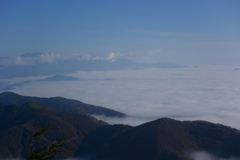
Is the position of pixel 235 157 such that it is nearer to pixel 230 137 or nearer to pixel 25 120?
pixel 230 137

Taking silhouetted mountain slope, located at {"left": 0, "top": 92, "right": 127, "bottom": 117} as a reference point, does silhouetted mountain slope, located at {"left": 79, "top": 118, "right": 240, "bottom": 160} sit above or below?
below

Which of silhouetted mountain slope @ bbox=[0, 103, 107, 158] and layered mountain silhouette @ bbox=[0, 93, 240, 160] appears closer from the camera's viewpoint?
layered mountain silhouette @ bbox=[0, 93, 240, 160]

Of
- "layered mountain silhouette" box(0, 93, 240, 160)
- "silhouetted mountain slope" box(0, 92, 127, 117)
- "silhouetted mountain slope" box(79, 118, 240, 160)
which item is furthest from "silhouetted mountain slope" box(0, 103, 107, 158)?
"silhouetted mountain slope" box(0, 92, 127, 117)

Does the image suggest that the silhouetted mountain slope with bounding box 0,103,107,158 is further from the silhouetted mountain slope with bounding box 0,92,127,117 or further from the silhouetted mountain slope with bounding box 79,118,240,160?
the silhouetted mountain slope with bounding box 0,92,127,117

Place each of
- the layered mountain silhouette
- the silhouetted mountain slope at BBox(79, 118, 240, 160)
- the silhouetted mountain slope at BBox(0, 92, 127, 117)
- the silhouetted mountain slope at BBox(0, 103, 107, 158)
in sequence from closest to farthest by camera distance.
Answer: the silhouetted mountain slope at BBox(79, 118, 240, 160) < the layered mountain silhouette < the silhouetted mountain slope at BBox(0, 103, 107, 158) < the silhouetted mountain slope at BBox(0, 92, 127, 117)

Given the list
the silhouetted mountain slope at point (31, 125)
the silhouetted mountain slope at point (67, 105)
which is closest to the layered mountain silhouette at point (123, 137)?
the silhouetted mountain slope at point (31, 125)

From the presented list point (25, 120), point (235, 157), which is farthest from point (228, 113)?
point (25, 120)

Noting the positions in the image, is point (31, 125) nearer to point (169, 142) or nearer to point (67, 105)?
point (169, 142)

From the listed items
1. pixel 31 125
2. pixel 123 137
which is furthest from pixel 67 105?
pixel 123 137

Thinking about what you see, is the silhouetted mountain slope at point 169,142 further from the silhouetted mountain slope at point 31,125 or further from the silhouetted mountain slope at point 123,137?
the silhouetted mountain slope at point 31,125
